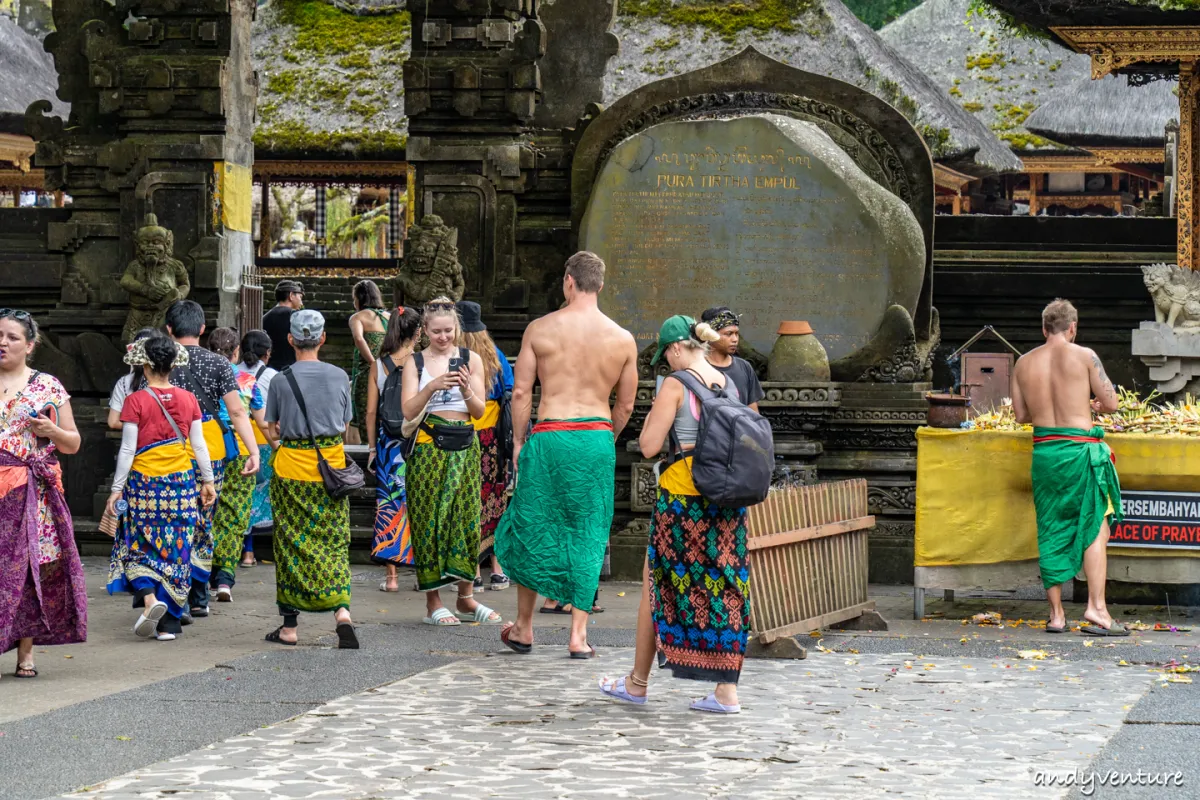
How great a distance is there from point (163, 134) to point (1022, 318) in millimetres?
7937

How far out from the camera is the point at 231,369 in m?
10.0

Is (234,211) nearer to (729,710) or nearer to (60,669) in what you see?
(60,669)

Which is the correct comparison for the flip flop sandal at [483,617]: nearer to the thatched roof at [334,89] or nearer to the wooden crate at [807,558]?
the wooden crate at [807,558]

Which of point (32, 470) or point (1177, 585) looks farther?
point (1177, 585)

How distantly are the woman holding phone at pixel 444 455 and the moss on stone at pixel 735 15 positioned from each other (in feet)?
51.5

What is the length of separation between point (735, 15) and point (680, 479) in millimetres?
18249

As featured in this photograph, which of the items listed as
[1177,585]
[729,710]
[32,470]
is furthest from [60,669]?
[1177,585]

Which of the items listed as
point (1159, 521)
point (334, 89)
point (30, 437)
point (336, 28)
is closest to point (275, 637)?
point (30, 437)

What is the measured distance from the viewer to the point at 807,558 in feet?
29.8

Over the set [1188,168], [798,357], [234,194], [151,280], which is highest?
[1188,168]

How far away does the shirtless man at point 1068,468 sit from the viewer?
9.65m

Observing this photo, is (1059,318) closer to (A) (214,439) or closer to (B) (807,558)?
(B) (807,558)

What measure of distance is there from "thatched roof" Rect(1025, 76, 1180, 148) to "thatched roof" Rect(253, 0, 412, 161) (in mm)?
11630

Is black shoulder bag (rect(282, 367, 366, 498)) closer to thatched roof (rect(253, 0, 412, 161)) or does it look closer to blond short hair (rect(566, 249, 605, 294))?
blond short hair (rect(566, 249, 605, 294))
